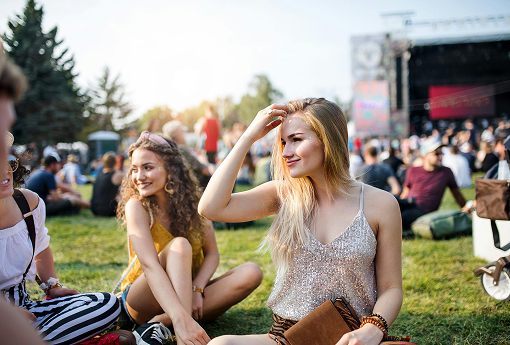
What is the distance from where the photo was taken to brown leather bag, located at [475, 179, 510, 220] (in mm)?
3076

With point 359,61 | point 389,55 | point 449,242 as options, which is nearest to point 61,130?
point 359,61

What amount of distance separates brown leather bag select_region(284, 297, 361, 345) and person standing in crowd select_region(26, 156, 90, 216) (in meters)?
6.90

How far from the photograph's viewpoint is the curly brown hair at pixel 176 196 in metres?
2.73

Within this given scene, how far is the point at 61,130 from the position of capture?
26156 mm

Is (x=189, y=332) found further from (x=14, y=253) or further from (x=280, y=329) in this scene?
(x=14, y=253)

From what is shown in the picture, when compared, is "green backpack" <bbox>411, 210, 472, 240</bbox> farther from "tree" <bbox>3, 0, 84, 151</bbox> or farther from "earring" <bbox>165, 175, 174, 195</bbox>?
"tree" <bbox>3, 0, 84, 151</bbox>

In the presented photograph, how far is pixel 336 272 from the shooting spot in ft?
5.94

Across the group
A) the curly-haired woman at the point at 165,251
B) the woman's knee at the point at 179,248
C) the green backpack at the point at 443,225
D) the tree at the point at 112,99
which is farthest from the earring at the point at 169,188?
the tree at the point at 112,99

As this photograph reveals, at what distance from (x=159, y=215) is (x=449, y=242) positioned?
13.6 ft

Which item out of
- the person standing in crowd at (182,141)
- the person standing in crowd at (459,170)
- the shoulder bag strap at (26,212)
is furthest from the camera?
the person standing in crowd at (459,170)

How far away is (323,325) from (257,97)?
194 feet

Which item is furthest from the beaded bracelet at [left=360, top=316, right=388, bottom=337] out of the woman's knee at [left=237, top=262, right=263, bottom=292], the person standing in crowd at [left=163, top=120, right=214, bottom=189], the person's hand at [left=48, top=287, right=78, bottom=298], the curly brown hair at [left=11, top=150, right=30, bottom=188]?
the person standing in crowd at [left=163, top=120, right=214, bottom=189]

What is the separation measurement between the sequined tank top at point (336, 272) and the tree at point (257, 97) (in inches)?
2170

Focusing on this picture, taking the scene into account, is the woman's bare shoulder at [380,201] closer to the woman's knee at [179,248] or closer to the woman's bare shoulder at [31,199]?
the woman's knee at [179,248]
